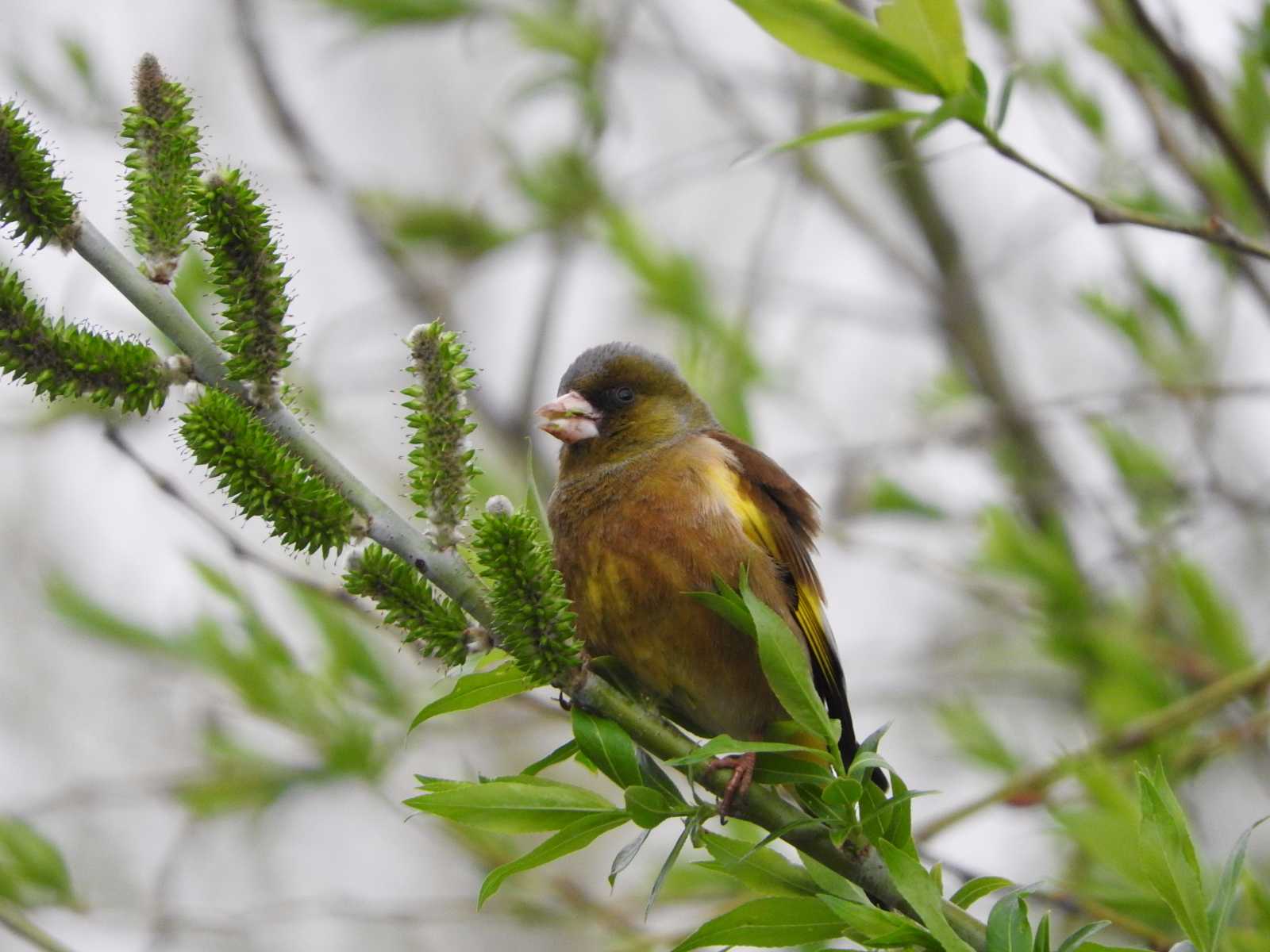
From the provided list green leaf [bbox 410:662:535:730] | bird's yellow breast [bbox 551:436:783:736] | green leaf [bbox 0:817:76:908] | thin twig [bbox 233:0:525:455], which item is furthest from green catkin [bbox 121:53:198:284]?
thin twig [bbox 233:0:525:455]

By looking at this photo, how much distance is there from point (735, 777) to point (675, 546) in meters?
0.88

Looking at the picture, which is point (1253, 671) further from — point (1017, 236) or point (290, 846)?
point (290, 846)

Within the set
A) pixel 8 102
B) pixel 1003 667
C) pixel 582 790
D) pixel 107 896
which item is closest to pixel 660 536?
pixel 582 790

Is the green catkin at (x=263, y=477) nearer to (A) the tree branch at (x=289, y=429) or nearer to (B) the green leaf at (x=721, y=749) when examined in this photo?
(A) the tree branch at (x=289, y=429)

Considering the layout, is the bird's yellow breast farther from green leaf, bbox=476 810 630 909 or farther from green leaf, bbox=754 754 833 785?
green leaf, bbox=476 810 630 909

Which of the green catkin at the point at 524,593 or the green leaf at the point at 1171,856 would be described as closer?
the green catkin at the point at 524,593

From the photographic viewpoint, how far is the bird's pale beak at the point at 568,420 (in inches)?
132

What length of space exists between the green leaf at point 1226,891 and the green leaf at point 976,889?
0.86 feet

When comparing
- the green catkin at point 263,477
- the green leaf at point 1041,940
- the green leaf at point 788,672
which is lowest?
the green leaf at point 1041,940

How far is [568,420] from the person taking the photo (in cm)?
337

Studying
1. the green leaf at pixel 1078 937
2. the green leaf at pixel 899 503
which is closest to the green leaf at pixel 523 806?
the green leaf at pixel 1078 937

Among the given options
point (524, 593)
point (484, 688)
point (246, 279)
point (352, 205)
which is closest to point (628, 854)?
point (484, 688)

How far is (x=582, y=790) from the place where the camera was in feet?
6.25

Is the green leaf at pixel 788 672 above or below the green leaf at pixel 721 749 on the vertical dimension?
above
